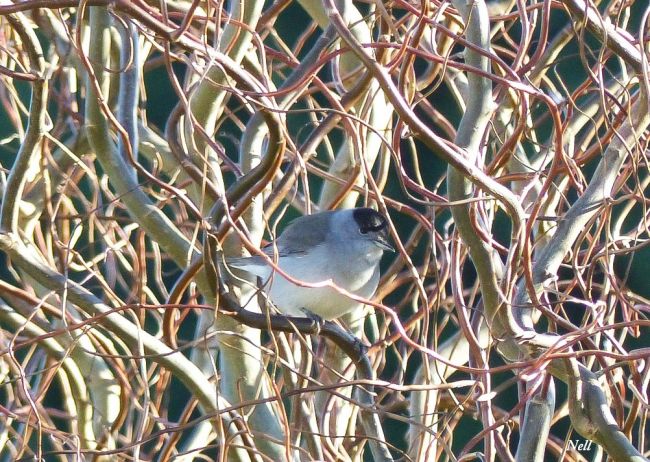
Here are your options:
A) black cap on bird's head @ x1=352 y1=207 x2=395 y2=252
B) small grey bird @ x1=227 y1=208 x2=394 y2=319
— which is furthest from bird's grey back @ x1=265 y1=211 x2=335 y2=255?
black cap on bird's head @ x1=352 y1=207 x2=395 y2=252

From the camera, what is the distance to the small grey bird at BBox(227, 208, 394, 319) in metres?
3.29

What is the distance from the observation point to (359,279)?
3330 millimetres

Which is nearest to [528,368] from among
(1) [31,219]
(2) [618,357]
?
(2) [618,357]

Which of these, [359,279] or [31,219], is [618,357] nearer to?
[359,279]

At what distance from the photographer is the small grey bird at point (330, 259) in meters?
3.29

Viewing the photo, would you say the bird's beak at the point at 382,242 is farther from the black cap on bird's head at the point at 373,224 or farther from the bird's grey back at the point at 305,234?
the bird's grey back at the point at 305,234

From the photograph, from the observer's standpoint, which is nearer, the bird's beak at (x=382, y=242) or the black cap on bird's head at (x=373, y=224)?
the black cap on bird's head at (x=373, y=224)

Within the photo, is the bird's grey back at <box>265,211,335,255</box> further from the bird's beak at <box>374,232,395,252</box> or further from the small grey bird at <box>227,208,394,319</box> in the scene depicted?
the bird's beak at <box>374,232,395,252</box>

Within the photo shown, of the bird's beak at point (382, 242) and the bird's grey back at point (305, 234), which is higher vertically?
the bird's grey back at point (305, 234)

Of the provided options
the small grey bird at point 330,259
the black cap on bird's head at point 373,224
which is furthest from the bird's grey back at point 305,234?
the black cap on bird's head at point 373,224

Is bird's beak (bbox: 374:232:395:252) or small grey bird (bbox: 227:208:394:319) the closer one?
small grey bird (bbox: 227:208:394:319)

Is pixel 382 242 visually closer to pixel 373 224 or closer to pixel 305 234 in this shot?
pixel 373 224

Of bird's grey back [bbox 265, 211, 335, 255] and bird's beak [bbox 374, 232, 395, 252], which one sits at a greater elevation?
bird's grey back [bbox 265, 211, 335, 255]

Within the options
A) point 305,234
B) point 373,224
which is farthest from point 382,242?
point 305,234
